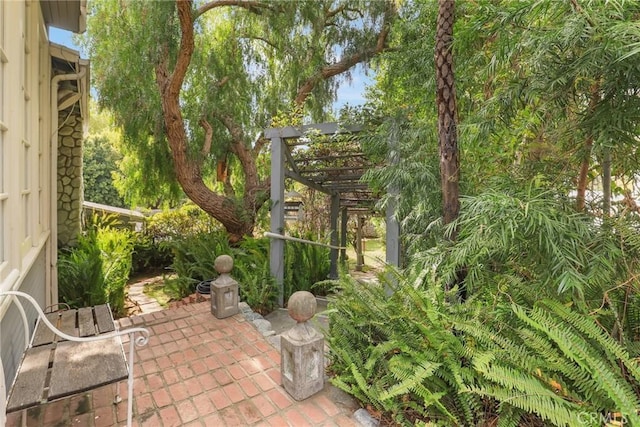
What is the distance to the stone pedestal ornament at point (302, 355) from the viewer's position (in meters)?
2.19

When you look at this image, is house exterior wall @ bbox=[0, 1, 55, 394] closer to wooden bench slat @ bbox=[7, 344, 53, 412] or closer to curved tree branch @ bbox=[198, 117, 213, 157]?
wooden bench slat @ bbox=[7, 344, 53, 412]

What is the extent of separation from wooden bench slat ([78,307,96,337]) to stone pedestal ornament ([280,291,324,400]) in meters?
1.28

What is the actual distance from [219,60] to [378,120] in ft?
16.2

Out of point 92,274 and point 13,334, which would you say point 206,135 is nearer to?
point 92,274

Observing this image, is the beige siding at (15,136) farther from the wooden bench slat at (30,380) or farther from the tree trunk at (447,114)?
the tree trunk at (447,114)

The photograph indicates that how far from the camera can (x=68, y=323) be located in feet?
7.62

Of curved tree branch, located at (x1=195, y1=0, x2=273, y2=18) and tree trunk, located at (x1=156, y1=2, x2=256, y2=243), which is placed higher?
curved tree branch, located at (x1=195, y1=0, x2=273, y2=18)

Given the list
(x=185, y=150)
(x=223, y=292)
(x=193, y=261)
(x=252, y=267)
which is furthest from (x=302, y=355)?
(x=185, y=150)

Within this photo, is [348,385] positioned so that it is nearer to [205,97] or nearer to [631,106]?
[631,106]

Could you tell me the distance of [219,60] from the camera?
23.0ft

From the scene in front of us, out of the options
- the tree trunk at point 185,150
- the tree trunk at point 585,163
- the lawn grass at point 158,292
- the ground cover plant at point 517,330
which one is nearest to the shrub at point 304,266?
the tree trunk at point 185,150

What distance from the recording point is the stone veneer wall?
4.97 m

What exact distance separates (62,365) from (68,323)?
739 millimetres

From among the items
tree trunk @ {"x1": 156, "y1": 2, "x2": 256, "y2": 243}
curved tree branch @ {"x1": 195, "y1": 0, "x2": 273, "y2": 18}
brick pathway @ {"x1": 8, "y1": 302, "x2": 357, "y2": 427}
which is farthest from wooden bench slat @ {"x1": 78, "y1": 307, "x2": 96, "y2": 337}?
curved tree branch @ {"x1": 195, "y1": 0, "x2": 273, "y2": 18}
